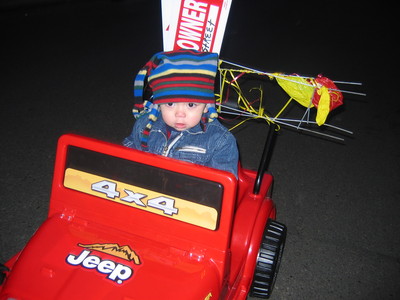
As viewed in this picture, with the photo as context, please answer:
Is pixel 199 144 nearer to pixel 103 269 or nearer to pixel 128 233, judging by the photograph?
pixel 128 233

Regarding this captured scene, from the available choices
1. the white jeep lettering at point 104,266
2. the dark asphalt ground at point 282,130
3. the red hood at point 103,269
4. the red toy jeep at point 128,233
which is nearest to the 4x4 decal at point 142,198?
the red toy jeep at point 128,233

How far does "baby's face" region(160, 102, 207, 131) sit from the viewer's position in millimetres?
1532

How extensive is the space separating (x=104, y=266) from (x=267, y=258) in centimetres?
72

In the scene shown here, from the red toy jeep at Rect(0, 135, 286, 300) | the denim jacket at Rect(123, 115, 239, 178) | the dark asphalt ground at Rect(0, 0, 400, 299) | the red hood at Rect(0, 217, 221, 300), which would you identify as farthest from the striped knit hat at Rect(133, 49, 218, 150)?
the dark asphalt ground at Rect(0, 0, 400, 299)

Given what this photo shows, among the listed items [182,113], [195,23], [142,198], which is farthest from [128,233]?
[195,23]

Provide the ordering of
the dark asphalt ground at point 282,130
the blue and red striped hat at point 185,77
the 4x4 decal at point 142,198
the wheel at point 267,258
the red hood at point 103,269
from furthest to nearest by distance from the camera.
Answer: the dark asphalt ground at point 282,130 < the wheel at point 267,258 < the blue and red striped hat at point 185,77 < the 4x4 decal at point 142,198 < the red hood at point 103,269

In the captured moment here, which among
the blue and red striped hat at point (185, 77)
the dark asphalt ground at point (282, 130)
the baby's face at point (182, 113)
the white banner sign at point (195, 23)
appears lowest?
the dark asphalt ground at point (282, 130)

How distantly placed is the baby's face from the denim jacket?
109mm

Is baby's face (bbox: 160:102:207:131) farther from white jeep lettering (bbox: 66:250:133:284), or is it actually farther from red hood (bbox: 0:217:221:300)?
white jeep lettering (bbox: 66:250:133:284)

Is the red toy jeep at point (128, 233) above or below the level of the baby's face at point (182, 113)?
below

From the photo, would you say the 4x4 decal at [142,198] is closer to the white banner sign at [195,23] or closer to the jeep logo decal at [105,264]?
the jeep logo decal at [105,264]

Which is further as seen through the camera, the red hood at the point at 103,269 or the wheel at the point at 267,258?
the wheel at the point at 267,258

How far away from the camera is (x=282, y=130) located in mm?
3322

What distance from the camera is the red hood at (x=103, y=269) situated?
112 cm
